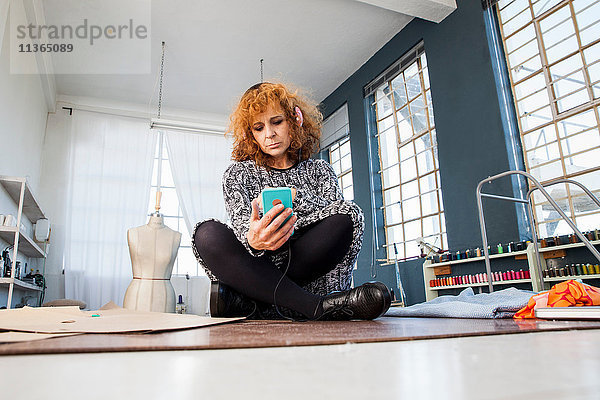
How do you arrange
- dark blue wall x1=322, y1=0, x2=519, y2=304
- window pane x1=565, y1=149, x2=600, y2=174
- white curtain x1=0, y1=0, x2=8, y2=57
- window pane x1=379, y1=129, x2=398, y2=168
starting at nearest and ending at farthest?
window pane x1=565, y1=149, x2=600, y2=174 < white curtain x1=0, y1=0, x2=8, y2=57 < dark blue wall x1=322, y1=0, x2=519, y2=304 < window pane x1=379, y1=129, x2=398, y2=168

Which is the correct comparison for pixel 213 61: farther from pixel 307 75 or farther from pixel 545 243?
pixel 545 243

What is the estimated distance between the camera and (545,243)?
7.90ft

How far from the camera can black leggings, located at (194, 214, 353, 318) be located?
117 centimetres

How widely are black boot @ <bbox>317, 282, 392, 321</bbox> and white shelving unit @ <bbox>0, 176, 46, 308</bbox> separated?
2393 millimetres

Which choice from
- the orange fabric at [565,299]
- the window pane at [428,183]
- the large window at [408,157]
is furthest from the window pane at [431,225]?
the orange fabric at [565,299]

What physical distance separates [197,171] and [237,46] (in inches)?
70.4

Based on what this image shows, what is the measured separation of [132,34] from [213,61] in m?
0.85

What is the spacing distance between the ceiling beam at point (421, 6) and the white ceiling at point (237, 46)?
0.02 m

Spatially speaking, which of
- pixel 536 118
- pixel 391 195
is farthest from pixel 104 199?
pixel 536 118

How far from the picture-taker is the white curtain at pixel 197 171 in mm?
5191

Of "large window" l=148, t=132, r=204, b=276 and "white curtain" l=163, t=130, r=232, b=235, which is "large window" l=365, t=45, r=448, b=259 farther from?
"large window" l=148, t=132, r=204, b=276

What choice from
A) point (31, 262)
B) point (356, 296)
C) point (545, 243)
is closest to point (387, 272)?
point (545, 243)

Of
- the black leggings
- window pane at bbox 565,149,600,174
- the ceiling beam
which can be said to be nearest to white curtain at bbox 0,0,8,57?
the black leggings

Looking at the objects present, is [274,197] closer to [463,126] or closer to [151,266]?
[151,266]
